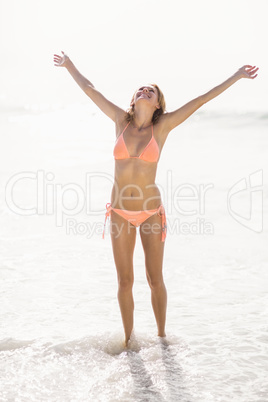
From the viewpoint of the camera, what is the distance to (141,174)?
167 inches

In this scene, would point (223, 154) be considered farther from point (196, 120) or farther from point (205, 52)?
point (205, 52)

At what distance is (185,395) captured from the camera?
3.80 metres

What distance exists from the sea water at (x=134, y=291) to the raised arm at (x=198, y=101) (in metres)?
1.96

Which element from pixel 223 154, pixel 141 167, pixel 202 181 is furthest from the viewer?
pixel 223 154

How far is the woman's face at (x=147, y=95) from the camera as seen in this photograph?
4.21 metres

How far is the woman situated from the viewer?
4.23 m

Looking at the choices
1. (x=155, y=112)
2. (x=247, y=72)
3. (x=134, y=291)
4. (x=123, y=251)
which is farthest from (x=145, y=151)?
(x=134, y=291)

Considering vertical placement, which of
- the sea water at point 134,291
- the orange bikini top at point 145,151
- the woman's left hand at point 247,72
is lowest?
the sea water at point 134,291

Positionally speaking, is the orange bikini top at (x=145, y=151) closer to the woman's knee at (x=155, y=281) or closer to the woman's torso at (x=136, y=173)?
the woman's torso at (x=136, y=173)

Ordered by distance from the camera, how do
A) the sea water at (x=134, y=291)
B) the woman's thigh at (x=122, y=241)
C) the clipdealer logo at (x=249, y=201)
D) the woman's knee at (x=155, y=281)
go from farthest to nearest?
the clipdealer logo at (x=249, y=201) < the woman's knee at (x=155, y=281) < the woman's thigh at (x=122, y=241) < the sea water at (x=134, y=291)

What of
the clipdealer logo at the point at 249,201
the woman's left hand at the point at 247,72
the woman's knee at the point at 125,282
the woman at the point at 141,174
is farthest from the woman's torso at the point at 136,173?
the clipdealer logo at the point at 249,201

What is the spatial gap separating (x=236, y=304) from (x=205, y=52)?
42711 mm

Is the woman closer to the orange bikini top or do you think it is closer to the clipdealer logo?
the orange bikini top

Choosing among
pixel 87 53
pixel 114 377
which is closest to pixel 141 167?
pixel 114 377
